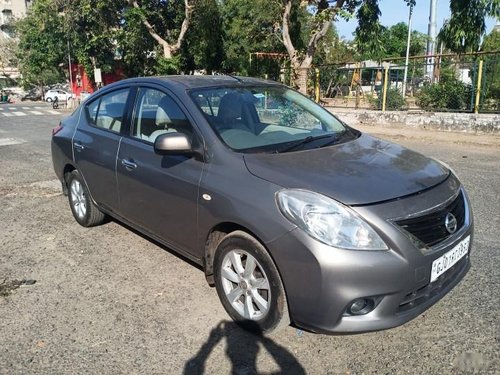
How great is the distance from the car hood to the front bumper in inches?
5.1

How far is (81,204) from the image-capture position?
5160mm

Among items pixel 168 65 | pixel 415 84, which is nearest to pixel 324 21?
pixel 415 84

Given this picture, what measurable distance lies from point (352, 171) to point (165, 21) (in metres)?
25.0

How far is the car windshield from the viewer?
348 centimetres

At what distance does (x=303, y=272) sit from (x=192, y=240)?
1.08 m

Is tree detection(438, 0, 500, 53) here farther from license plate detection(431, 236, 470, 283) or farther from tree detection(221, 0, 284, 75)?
license plate detection(431, 236, 470, 283)

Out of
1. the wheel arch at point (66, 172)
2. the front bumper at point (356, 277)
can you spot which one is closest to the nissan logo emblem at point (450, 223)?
the front bumper at point (356, 277)

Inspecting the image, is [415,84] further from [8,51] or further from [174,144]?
[8,51]

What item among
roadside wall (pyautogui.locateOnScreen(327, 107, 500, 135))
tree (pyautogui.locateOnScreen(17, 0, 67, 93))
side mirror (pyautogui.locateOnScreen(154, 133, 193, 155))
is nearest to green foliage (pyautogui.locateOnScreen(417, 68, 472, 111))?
roadside wall (pyautogui.locateOnScreen(327, 107, 500, 135))

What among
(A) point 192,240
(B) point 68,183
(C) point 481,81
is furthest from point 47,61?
(A) point 192,240

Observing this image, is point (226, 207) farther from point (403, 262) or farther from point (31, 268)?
point (31, 268)

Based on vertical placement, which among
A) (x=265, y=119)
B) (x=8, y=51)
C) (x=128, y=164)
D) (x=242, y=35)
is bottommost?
(x=128, y=164)

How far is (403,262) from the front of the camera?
2.60 meters

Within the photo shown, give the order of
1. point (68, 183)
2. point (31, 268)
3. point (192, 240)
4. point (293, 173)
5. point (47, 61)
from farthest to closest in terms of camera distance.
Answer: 1. point (47, 61)
2. point (68, 183)
3. point (31, 268)
4. point (192, 240)
5. point (293, 173)
